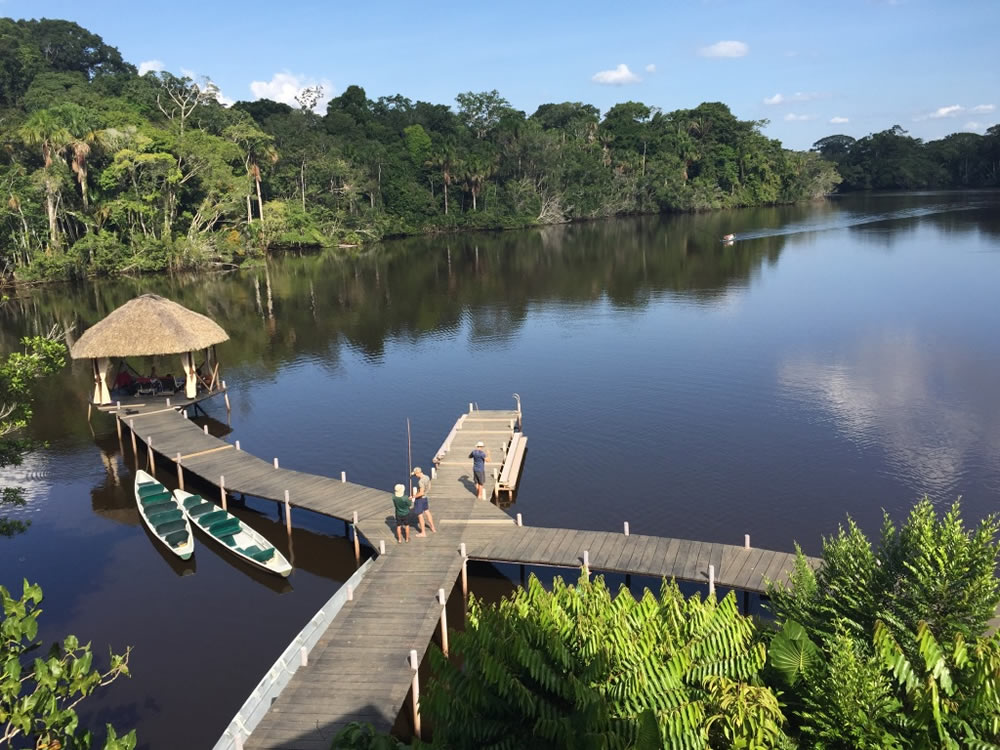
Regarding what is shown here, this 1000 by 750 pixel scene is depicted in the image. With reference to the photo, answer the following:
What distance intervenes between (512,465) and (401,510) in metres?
8.02

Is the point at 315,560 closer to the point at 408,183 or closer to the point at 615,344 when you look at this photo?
the point at 615,344

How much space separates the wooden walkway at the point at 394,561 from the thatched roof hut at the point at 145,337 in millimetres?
5650

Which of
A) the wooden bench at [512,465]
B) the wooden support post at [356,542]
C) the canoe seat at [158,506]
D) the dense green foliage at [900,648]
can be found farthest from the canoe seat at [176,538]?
the dense green foliage at [900,648]

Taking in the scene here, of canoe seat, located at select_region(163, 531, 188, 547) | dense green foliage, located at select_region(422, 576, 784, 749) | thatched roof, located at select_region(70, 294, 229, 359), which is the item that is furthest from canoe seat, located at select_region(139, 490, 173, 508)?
dense green foliage, located at select_region(422, 576, 784, 749)

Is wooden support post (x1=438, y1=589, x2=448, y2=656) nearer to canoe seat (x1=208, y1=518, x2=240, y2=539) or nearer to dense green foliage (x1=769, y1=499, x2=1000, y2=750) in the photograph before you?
canoe seat (x1=208, y1=518, x2=240, y2=539)

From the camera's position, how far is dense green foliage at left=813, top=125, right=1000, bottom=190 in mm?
177750

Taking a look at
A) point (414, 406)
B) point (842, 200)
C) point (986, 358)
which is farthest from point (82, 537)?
point (842, 200)

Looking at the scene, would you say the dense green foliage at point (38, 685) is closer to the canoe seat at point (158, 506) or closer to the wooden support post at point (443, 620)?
the wooden support post at point (443, 620)

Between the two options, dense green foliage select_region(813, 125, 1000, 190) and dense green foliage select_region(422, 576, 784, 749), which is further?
dense green foliage select_region(813, 125, 1000, 190)

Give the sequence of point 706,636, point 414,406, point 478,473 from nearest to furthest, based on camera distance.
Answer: point 706,636 → point 478,473 → point 414,406

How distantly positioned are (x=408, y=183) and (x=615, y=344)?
7941 centimetres

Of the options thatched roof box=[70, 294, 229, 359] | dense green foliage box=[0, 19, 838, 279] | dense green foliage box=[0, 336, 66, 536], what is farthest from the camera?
dense green foliage box=[0, 19, 838, 279]

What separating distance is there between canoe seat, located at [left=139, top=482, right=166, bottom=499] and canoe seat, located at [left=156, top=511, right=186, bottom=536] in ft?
8.26

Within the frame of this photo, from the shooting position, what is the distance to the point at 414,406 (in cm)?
3700
